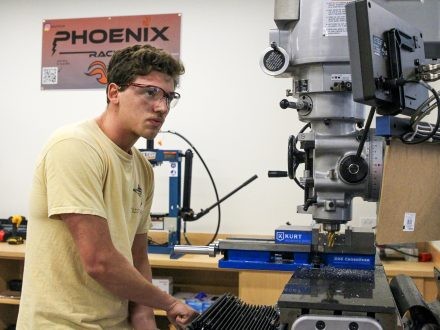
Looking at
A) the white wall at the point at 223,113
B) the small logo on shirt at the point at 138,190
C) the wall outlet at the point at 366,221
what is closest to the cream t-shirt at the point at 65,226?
the small logo on shirt at the point at 138,190

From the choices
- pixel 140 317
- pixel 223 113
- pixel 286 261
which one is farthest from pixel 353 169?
pixel 223 113

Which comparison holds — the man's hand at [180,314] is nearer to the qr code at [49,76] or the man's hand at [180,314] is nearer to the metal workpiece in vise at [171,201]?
the metal workpiece in vise at [171,201]

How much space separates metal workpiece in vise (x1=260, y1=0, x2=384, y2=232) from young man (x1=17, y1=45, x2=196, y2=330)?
13.4 inches

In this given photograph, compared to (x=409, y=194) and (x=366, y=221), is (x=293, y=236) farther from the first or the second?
(x=366, y=221)

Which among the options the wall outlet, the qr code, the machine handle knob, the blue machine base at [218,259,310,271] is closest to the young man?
the machine handle knob

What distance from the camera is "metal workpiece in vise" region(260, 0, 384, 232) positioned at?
4.74ft

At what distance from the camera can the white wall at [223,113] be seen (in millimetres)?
3162

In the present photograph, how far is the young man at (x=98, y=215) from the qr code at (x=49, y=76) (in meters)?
2.17

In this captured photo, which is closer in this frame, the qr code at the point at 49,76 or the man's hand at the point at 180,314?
the man's hand at the point at 180,314

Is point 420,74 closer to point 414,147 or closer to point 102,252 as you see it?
point 414,147

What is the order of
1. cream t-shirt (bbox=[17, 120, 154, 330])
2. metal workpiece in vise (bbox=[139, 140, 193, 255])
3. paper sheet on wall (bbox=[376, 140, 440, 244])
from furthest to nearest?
1. metal workpiece in vise (bbox=[139, 140, 193, 255])
2. cream t-shirt (bbox=[17, 120, 154, 330])
3. paper sheet on wall (bbox=[376, 140, 440, 244])

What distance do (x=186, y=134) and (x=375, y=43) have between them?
231cm

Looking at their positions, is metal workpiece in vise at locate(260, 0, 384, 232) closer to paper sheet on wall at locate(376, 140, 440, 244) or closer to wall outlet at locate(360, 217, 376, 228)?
paper sheet on wall at locate(376, 140, 440, 244)

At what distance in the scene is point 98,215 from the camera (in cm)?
128
